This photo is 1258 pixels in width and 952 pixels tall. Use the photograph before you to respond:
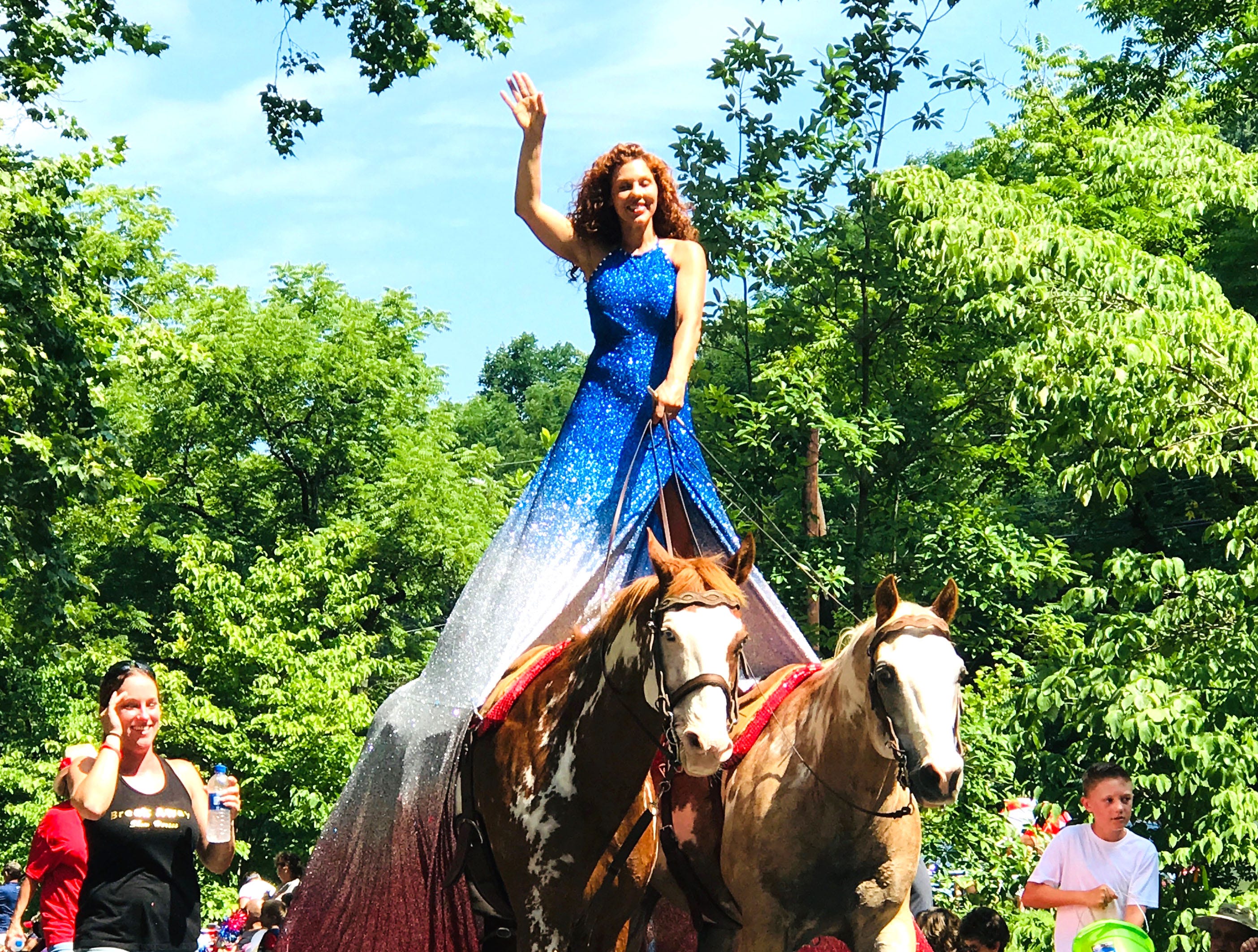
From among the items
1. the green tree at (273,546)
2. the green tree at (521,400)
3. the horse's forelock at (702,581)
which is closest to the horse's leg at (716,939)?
the horse's forelock at (702,581)

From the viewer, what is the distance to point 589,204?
6.41 meters

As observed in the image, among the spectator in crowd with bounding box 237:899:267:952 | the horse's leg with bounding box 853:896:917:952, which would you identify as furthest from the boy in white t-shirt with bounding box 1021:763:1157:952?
the spectator in crowd with bounding box 237:899:267:952

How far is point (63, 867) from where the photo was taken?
5320 millimetres

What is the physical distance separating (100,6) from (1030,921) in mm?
9956

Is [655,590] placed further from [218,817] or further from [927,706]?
[218,817]

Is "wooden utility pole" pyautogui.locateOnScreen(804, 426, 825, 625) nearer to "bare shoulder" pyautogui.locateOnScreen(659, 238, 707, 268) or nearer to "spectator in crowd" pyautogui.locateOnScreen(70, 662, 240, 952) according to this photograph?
"bare shoulder" pyautogui.locateOnScreen(659, 238, 707, 268)

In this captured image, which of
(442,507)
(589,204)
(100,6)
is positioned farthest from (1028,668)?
(442,507)

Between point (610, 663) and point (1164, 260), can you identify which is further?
point (1164, 260)

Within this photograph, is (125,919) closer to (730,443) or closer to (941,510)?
(730,443)

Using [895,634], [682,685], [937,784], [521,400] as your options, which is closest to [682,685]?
[682,685]

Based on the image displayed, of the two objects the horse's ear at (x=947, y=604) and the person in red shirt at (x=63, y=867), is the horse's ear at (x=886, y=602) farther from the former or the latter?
the person in red shirt at (x=63, y=867)

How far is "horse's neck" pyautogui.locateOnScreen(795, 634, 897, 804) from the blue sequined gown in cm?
79

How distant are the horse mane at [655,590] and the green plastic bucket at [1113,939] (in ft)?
8.21

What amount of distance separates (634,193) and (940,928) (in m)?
3.91
